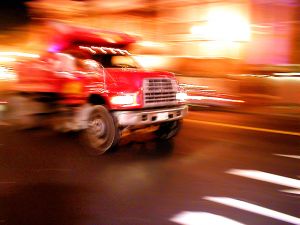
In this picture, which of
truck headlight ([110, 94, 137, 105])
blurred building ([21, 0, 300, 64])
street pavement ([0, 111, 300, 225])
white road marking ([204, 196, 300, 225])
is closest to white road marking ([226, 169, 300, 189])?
street pavement ([0, 111, 300, 225])

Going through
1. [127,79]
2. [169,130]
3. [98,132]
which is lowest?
[169,130]

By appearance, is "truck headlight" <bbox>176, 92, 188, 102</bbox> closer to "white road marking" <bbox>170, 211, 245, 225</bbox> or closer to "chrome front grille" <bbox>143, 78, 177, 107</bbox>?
"chrome front grille" <bbox>143, 78, 177, 107</bbox>

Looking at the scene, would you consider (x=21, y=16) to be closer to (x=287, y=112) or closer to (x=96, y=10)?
(x=96, y=10)

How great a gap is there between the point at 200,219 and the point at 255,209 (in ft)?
2.31

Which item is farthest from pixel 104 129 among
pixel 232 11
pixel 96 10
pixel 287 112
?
pixel 96 10

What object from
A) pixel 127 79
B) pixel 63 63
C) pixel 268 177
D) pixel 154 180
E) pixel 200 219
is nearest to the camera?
pixel 200 219

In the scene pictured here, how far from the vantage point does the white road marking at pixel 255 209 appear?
4.57 meters

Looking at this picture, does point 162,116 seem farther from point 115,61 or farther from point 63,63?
point 63,63

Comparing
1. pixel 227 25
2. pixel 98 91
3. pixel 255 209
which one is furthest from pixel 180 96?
pixel 227 25

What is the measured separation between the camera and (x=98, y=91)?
7.56 meters

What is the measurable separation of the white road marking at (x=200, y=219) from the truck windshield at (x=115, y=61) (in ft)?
14.0

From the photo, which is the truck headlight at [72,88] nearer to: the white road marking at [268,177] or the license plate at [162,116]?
A: the license plate at [162,116]

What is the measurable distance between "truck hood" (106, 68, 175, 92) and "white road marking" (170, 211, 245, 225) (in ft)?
10.3

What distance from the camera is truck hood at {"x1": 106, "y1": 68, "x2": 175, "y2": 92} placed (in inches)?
292
